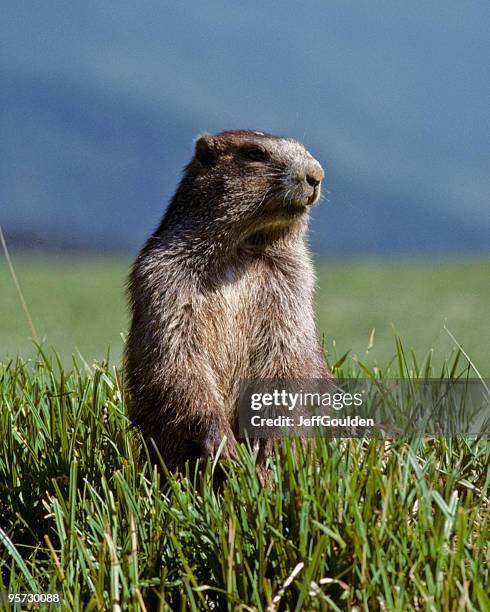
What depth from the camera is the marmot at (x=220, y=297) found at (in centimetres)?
341

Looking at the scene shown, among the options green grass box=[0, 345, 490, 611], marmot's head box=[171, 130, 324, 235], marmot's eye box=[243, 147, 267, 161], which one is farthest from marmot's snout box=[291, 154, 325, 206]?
green grass box=[0, 345, 490, 611]

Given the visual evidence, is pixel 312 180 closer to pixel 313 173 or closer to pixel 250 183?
pixel 313 173

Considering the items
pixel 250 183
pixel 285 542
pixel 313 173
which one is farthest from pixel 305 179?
pixel 285 542

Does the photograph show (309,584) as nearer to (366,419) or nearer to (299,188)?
(366,419)

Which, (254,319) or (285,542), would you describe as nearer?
(285,542)

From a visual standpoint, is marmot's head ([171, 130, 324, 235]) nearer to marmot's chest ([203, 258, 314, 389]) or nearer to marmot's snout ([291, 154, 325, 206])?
marmot's snout ([291, 154, 325, 206])

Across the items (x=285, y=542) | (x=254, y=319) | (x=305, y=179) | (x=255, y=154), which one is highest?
→ (x=255, y=154)

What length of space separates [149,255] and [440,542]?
1.63 meters

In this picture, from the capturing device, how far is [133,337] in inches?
139

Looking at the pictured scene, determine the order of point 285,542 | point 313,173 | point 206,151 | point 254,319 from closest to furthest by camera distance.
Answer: point 285,542 → point 313,173 → point 254,319 → point 206,151

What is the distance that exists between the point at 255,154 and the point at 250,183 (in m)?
0.15

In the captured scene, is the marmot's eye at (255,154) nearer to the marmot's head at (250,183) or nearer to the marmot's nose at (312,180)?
the marmot's head at (250,183)

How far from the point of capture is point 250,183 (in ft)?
11.6

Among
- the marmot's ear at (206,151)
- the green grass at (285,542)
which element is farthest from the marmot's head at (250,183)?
the green grass at (285,542)
